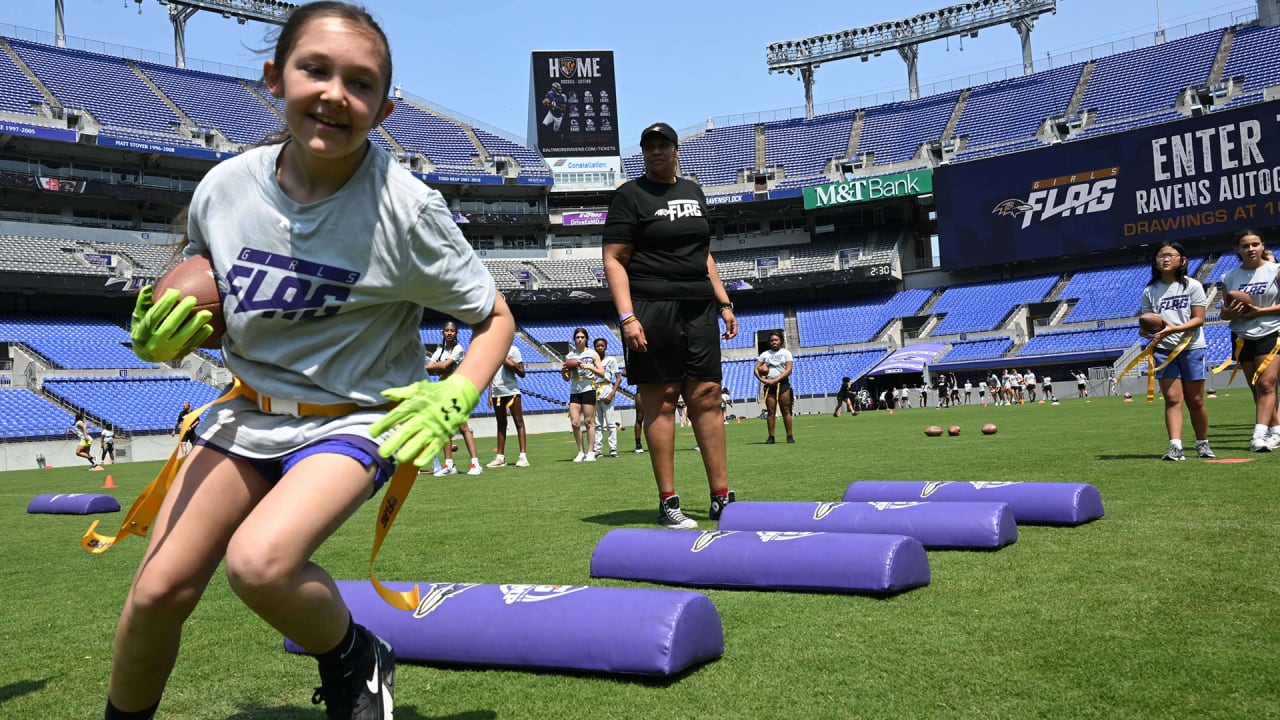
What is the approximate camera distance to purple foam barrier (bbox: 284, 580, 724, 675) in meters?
2.99

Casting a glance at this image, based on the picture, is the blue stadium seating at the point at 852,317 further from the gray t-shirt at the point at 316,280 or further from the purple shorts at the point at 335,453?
the purple shorts at the point at 335,453

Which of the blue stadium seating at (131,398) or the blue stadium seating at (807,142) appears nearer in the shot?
the blue stadium seating at (131,398)

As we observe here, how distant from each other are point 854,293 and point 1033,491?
50.0 m

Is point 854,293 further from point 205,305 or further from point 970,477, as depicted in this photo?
point 205,305

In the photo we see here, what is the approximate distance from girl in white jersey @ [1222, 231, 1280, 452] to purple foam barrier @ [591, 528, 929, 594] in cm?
690

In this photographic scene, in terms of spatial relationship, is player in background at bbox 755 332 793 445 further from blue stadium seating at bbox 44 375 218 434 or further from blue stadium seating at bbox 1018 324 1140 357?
blue stadium seating at bbox 1018 324 1140 357

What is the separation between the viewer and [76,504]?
33.5 feet

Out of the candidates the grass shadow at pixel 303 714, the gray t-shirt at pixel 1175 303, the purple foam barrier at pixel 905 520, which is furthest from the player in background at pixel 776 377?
the grass shadow at pixel 303 714

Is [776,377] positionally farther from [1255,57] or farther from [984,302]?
[1255,57]

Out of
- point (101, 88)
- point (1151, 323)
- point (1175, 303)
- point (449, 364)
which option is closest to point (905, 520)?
point (1151, 323)

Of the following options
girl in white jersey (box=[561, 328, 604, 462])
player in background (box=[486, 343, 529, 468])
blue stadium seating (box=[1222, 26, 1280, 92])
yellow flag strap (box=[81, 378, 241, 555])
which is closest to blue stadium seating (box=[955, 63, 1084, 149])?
→ blue stadium seating (box=[1222, 26, 1280, 92])

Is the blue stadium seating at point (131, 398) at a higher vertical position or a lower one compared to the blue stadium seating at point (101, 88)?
lower

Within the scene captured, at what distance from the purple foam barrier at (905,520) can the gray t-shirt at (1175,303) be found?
4917 mm

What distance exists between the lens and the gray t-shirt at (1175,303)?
8984 mm
